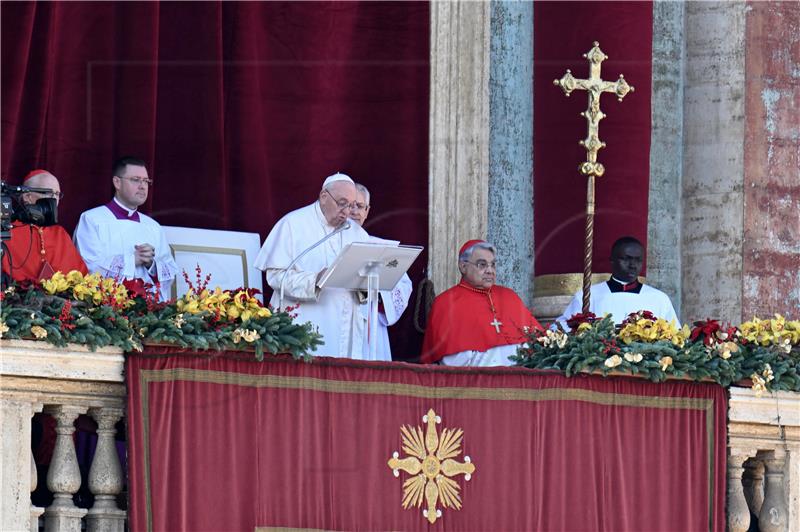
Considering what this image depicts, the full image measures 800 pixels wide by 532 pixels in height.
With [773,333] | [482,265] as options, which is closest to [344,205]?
[482,265]

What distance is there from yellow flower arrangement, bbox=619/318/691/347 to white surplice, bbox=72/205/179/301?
7.99 ft

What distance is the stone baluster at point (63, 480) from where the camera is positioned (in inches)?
335

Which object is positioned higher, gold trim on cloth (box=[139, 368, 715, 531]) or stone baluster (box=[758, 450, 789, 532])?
gold trim on cloth (box=[139, 368, 715, 531])

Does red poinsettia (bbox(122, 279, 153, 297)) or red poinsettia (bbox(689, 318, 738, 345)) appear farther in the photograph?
red poinsettia (bbox(689, 318, 738, 345))

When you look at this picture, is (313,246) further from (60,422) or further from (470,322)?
(60,422)

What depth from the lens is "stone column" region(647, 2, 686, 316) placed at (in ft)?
40.3

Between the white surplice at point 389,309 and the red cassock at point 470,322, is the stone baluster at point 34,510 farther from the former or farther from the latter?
the red cassock at point 470,322

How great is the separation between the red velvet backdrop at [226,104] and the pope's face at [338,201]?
943mm

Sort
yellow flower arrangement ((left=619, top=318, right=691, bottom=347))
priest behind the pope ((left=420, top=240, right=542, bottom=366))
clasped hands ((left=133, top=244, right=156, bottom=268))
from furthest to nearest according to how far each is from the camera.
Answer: priest behind the pope ((left=420, top=240, right=542, bottom=366)), clasped hands ((left=133, top=244, right=156, bottom=268)), yellow flower arrangement ((left=619, top=318, right=691, bottom=347))

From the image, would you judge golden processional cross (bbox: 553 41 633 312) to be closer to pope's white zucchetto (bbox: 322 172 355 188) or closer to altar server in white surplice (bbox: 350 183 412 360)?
altar server in white surplice (bbox: 350 183 412 360)

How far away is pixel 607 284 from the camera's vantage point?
450 inches

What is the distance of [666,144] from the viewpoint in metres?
12.4

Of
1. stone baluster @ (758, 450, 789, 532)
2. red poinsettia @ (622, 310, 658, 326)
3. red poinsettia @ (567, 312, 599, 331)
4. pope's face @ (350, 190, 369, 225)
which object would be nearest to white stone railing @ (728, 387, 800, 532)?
stone baluster @ (758, 450, 789, 532)

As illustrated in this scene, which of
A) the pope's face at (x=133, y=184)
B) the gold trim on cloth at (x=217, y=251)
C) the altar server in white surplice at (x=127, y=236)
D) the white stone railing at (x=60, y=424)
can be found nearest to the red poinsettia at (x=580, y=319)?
the gold trim on cloth at (x=217, y=251)
